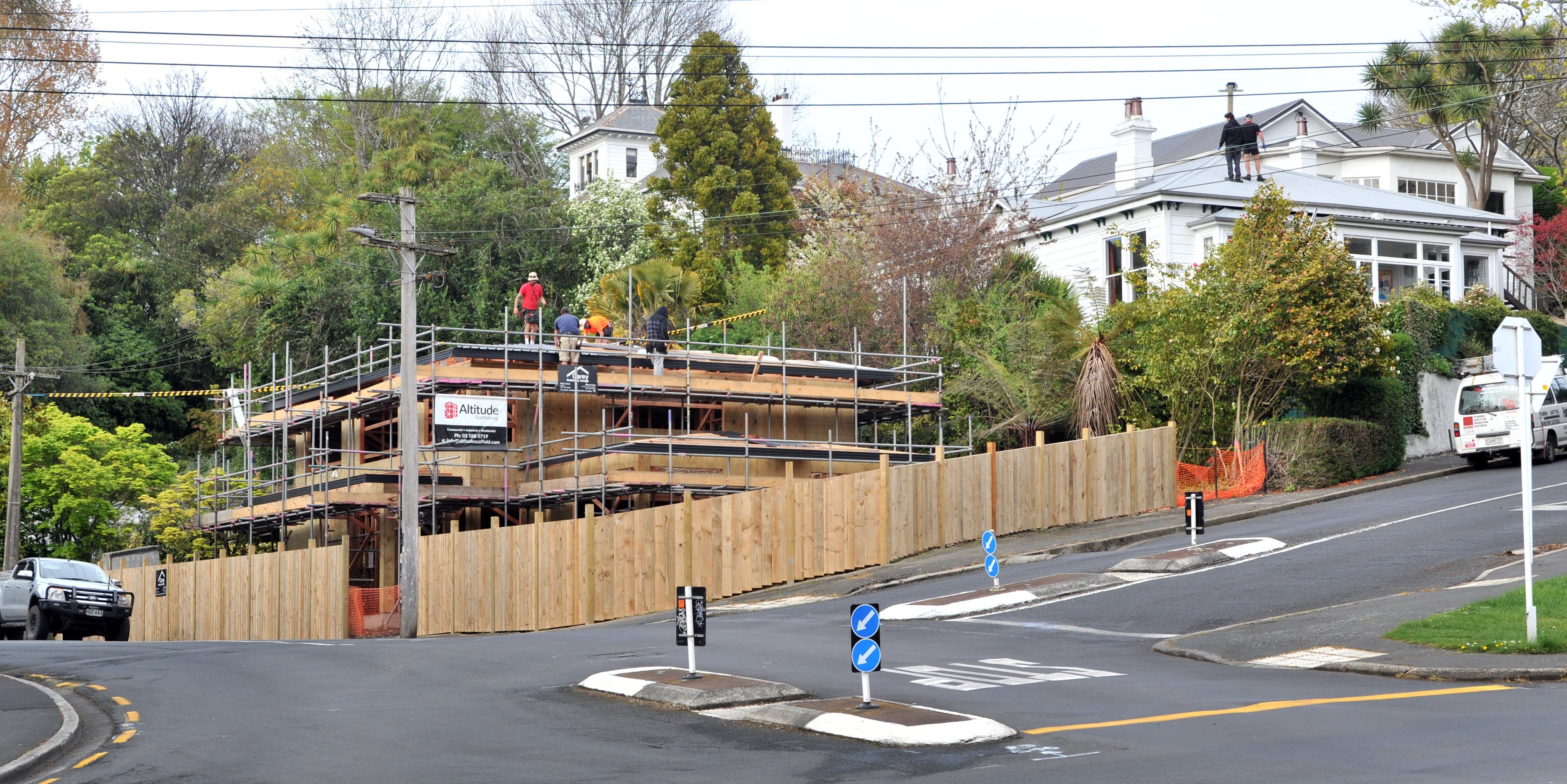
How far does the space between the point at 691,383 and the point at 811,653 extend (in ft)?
61.5

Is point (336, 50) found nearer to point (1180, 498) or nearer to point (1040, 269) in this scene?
point (1040, 269)

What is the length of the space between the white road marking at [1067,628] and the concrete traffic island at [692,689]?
6.00 m

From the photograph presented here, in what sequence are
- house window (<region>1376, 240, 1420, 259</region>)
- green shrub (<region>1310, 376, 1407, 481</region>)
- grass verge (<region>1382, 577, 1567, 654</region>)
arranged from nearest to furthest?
1. grass verge (<region>1382, 577, 1567, 654</region>)
2. green shrub (<region>1310, 376, 1407, 481</region>)
3. house window (<region>1376, 240, 1420, 259</region>)

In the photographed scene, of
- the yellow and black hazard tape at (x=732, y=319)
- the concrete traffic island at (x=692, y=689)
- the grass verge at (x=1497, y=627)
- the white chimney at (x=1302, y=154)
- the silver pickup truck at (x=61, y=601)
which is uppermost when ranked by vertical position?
the white chimney at (x=1302, y=154)

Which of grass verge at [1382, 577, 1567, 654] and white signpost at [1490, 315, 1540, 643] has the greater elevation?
white signpost at [1490, 315, 1540, 643]

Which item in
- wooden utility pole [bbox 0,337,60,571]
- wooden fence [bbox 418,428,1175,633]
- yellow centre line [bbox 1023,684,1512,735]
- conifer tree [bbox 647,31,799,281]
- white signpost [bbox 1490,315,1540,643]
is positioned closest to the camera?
yellow centre line [bbox 1023,684,1512,735]

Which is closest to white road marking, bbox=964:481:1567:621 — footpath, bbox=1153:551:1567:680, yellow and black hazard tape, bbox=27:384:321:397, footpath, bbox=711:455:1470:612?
footpath, bbox=711:455:1470:612

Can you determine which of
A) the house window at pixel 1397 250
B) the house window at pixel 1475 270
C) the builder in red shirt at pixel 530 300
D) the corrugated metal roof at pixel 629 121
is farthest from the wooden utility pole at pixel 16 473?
the house window at pixel 1475 270

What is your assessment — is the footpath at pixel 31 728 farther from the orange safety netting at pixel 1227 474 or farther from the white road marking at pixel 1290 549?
the orange safety netting at pixel 1227 474

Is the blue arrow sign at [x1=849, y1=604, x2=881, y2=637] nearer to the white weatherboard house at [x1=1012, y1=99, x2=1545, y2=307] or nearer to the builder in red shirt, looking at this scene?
the builder in red shirt

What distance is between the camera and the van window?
110 ft

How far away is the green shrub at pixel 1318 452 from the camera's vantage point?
34.1 metres

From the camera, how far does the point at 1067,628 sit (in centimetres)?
2044

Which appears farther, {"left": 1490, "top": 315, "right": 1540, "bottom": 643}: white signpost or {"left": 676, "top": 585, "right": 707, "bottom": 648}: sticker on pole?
{"left": 1490, "top": 315, "right": 1540, "bottom": 643}: white signpost
